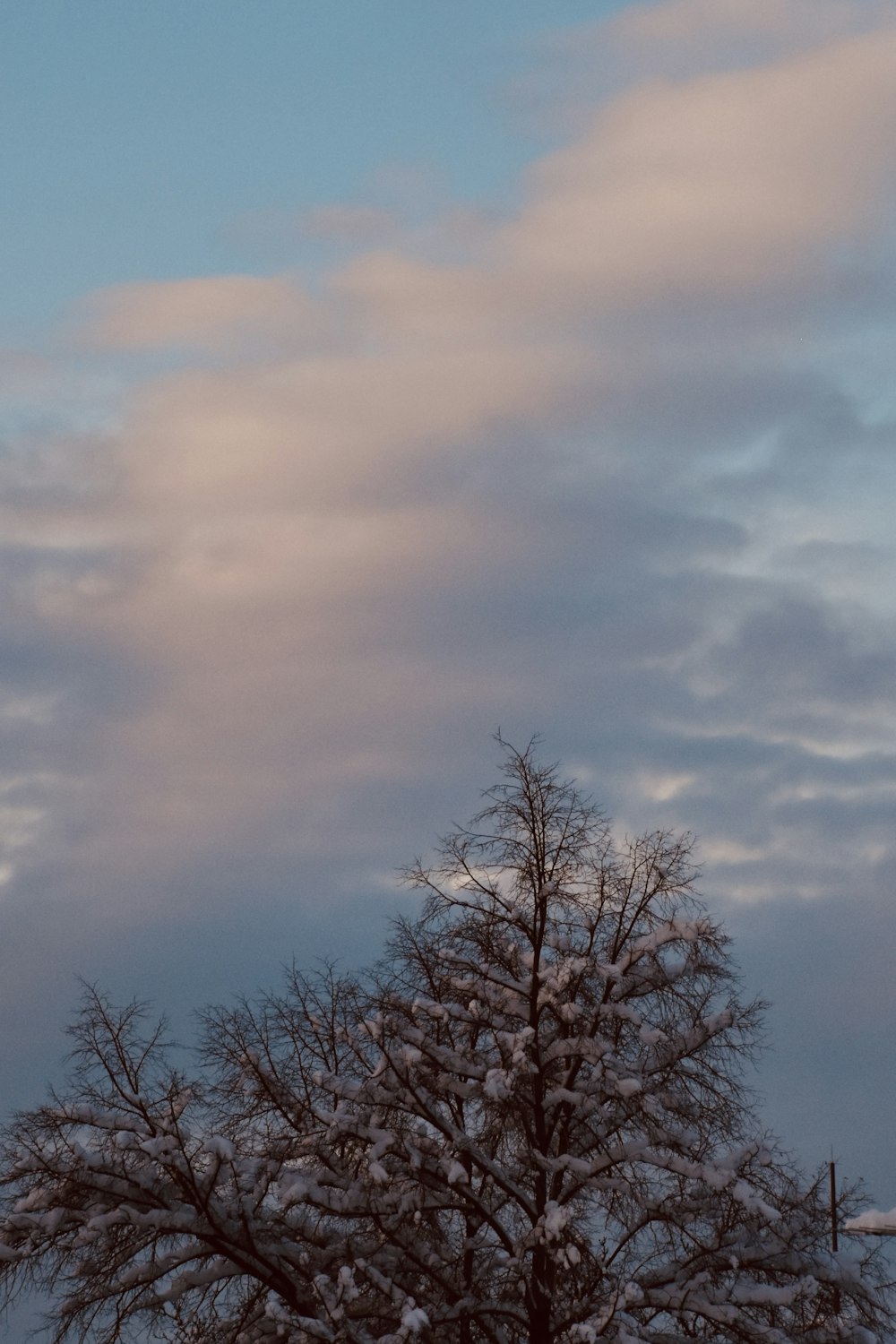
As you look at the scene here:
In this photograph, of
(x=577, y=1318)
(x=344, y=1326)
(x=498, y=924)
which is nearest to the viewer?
(x=344, y=1326)

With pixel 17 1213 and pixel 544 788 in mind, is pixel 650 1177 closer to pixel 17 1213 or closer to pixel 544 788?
pixel 544 788

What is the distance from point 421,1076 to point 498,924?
2.05 metres

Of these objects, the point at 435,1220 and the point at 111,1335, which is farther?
the point at 435,1220

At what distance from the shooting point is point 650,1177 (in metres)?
19.5

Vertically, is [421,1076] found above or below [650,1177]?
above

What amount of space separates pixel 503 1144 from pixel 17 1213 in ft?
19.0

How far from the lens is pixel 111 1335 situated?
18.6 meters

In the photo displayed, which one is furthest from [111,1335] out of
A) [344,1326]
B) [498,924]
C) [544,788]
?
[544,788]

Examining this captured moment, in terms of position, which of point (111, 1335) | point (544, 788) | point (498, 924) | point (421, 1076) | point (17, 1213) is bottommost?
point (111, 1335)

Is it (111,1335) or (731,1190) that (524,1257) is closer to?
(731,1190)

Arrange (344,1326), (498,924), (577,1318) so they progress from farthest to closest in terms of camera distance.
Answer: (498,924) < (577,1318) < (344,1326)

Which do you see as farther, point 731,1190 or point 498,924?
point 498,924

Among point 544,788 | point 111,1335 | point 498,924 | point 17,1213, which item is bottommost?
point 111,1335

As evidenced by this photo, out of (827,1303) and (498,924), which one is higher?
(498,924)
